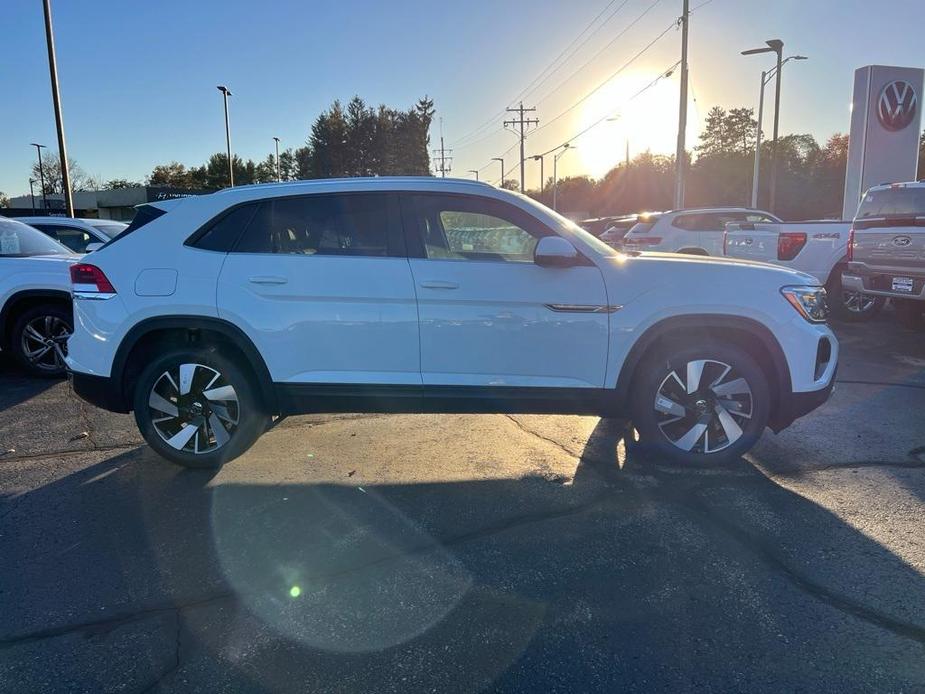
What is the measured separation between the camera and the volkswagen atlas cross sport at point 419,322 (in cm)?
394

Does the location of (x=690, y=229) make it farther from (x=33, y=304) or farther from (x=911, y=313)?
(x=33, y=304)

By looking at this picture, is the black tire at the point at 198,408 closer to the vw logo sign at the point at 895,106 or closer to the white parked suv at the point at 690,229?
the white parked suv at the point at 690,229

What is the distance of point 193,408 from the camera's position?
13.6 feet

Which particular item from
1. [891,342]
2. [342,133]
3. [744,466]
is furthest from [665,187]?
[744,466]

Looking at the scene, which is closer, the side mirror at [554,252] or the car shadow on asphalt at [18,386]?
the side mirror at [554,252]

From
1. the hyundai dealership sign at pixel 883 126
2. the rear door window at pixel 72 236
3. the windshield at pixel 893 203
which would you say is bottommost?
the rear door window at pixel 72 236

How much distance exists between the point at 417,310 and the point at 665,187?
258 ft

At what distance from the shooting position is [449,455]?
4.60 metres

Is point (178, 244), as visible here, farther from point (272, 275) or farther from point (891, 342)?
point (891, 342)

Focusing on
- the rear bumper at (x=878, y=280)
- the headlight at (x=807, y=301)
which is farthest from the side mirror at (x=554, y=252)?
the rear bumper at (x=878, y=280)

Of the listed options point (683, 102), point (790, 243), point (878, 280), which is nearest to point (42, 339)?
point (878, 280)

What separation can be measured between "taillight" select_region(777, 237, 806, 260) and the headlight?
699cm

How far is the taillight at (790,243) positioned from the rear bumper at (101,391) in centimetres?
993

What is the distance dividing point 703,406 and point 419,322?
1915mm
